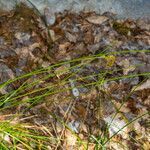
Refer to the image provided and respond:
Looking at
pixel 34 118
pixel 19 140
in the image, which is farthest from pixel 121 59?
pixel 19 140

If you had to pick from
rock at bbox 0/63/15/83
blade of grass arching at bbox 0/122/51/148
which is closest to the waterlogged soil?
rock at bbox 0/63/15/83

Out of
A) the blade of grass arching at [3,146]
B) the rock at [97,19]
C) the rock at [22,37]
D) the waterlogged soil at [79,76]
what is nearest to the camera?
the blade of grass arching at [3,146]

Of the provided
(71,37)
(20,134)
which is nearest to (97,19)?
(71,37)

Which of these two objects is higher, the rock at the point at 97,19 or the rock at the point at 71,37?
the rock at the point at 97,19

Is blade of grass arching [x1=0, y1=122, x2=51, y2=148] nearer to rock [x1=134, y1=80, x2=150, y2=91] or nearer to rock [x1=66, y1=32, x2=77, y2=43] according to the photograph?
rock [x1=134, y1=80, x2=150, y2=91]

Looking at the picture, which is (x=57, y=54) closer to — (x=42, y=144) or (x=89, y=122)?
(x=89, y=122)

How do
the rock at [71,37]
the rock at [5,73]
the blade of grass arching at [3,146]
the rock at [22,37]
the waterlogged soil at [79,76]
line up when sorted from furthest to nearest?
the rock at [71,37]
the rock at [22,37]
the rock at [5,73]
the waterlogged soil at [79,76]
the blade of grass arching at [3,146]

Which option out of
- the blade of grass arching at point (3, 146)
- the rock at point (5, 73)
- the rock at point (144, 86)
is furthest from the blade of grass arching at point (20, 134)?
the rock at point (144, 86)

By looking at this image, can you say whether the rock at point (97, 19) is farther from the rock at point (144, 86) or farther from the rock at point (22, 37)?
the rock at point (144, 86)

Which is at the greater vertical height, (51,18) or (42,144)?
(51,18)
